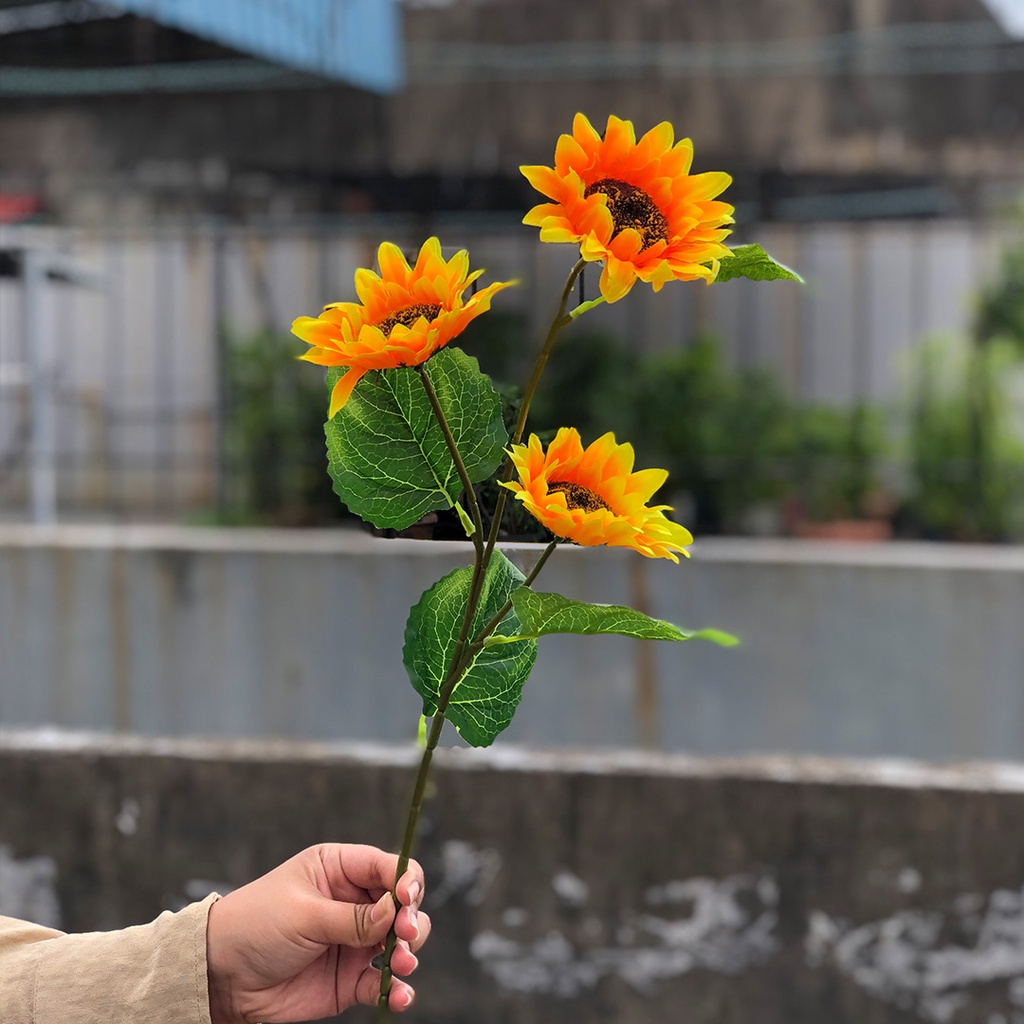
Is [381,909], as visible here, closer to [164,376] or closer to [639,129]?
[639,129]

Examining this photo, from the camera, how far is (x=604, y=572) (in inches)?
195

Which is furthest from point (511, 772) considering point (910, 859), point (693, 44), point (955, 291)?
point (955, 291)

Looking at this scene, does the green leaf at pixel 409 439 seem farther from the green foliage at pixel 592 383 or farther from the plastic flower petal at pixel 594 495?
the green foliage at pixel 592 383

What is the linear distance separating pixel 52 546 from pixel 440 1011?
12.6 ft

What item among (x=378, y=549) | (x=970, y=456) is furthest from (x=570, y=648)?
(x=970, y=456)

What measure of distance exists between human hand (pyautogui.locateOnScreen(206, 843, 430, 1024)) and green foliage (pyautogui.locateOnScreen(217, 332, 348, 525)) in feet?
23.6

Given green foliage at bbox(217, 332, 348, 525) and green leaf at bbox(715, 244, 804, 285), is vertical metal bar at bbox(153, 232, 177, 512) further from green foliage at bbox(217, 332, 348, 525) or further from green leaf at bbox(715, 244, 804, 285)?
green leaf at bbox(715, 244, 804, 285)

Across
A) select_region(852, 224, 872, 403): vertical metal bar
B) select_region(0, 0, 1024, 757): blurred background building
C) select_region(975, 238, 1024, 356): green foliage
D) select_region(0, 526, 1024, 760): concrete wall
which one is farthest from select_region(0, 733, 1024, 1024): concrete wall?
select_region(852, 224, 872, 403): vertical metal bar

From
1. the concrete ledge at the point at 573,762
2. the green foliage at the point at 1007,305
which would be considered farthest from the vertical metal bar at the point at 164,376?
the concrete ledge at the point at 573,762

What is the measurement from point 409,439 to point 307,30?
6898 mm

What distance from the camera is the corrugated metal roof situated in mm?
6223

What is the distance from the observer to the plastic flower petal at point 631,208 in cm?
70

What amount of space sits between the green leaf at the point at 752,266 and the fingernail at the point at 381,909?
1.71 ft

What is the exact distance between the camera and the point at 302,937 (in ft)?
3.18
